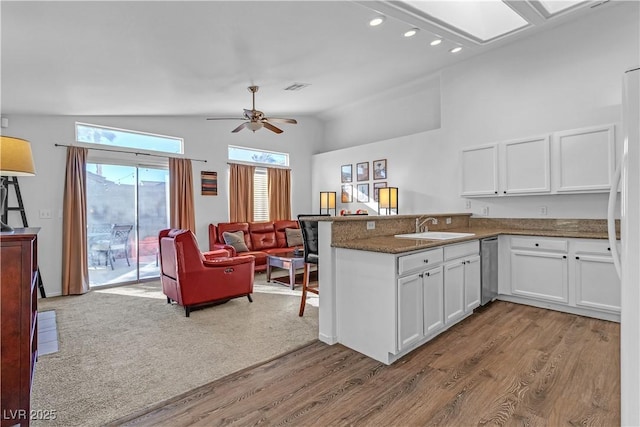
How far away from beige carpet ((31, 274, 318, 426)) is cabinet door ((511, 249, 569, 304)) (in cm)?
244

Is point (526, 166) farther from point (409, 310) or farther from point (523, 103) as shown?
point (409, 310)

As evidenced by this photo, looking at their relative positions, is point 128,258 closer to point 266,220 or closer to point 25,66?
point 266,220

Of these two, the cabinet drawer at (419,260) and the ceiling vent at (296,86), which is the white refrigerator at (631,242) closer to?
the cabinet drawer at (419,260)

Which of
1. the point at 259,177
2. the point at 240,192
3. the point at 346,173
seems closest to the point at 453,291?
the point at 346,173

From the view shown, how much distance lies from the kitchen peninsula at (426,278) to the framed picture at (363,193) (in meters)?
2.53

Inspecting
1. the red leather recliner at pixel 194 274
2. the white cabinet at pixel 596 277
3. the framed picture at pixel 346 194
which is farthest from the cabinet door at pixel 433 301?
the framed picture at pixel 346 194

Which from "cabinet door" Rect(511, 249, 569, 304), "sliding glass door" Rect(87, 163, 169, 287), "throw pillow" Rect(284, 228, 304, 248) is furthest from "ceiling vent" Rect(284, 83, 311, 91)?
"cabinet door" Rect(511, 249, 569, 304)

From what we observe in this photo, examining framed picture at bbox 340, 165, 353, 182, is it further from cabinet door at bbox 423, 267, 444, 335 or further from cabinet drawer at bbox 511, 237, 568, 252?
cabinet door at bbox 423, 267, 444, 335

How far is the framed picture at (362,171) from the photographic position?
6457mm

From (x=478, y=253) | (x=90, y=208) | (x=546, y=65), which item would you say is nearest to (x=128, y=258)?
(x=90, y=208)

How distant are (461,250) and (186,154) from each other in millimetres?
4794

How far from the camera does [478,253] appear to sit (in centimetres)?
346

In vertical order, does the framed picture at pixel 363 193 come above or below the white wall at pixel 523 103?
below

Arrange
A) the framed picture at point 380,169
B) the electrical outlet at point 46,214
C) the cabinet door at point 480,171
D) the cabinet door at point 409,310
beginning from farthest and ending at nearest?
the framed picture at point 380,169, the electrical outlet at point 46,214, the cabinet door at point 480,171, the cabinet door at point 409,310
